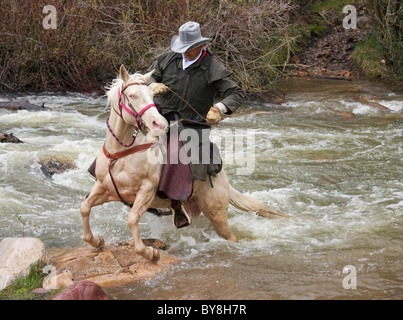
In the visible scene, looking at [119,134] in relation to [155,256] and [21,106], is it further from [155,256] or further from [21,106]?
[21,106]

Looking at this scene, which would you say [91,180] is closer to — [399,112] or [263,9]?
[263,9]

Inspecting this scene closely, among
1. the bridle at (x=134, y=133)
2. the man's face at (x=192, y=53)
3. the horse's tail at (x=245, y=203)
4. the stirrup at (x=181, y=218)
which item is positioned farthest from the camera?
the horse's tail at (x=245, y=203)

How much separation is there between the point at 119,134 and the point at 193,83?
92 centimetres

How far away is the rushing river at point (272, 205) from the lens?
183 inches

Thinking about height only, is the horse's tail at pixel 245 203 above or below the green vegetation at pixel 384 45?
below

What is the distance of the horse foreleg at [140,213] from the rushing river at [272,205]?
0.30 meters

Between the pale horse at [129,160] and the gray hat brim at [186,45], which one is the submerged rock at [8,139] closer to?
the pale horse at [129,160]

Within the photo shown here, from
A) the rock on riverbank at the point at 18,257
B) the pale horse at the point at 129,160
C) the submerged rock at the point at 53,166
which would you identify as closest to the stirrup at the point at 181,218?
the pale horse at the point at 129,160

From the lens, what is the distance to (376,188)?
302 inches

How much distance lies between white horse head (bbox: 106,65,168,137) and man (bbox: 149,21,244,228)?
546 millimetres

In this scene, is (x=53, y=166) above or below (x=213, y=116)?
below

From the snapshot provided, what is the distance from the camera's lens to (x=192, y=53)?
15.6ft

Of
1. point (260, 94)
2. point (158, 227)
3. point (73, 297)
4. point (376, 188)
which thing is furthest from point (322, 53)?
point (73, 297)

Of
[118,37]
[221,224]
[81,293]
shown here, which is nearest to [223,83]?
[221,224]
